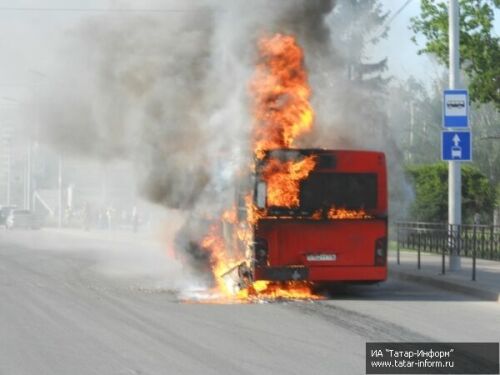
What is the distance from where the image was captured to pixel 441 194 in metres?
31.3

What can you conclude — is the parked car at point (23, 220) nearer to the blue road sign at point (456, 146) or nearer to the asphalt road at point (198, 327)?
the asphalt road at point (198, 327)

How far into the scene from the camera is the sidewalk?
50.7ft

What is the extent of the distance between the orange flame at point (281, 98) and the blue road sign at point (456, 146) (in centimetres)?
340

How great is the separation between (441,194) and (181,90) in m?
13.8

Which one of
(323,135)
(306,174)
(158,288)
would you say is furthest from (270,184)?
(323,135)

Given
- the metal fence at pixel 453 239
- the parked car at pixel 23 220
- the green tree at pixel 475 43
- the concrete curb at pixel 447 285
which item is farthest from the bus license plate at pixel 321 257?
the parked car at pixel 23 220

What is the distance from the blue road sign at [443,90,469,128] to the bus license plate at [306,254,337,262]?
5.07m

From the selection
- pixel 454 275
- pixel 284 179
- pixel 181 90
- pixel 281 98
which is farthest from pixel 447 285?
pixel 181 90

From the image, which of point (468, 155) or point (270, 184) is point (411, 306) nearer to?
point (270, 184)

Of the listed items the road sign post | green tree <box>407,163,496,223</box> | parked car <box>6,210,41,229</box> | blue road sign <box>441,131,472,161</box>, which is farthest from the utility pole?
parked car <box>6,210,41,229</box>

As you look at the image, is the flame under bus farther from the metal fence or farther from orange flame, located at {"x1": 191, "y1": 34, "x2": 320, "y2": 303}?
the metal fence

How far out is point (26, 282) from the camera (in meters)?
17.6

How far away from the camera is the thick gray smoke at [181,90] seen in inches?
696

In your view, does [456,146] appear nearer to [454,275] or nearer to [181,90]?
[454,275]
